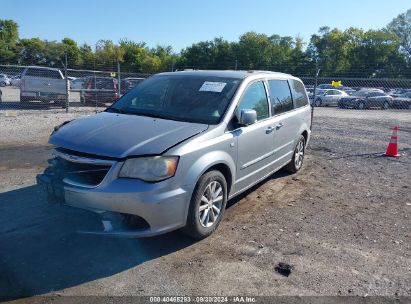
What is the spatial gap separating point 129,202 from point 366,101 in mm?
28676

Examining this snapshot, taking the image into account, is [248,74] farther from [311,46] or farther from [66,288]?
[311,46]

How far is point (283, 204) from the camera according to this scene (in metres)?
5.63

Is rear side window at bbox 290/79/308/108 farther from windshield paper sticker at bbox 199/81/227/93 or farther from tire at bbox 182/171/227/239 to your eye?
tire at bbox 182/171/227/239

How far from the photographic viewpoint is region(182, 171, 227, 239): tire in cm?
407

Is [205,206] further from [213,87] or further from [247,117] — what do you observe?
[213,87]

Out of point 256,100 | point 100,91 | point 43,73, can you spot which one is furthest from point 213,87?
point 43,73

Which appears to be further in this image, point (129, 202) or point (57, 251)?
point (57, 251)

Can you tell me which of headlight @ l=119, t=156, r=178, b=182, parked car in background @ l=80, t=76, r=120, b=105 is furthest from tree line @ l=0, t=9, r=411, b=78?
headlight @ l=119, t=156, r=178, b=182

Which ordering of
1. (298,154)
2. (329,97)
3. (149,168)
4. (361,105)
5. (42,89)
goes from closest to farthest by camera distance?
1. (149,168)
2. (298,154)
3. (42,89)
4. (361,105)
5. (329,97)

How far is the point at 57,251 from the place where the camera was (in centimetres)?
395

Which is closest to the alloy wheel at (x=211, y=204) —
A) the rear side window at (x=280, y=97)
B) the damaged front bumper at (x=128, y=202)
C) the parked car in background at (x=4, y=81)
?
the damaged front bumper at (x=128, y=202)

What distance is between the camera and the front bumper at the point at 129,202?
3.66 meters

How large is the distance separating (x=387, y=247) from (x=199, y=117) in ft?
8.22

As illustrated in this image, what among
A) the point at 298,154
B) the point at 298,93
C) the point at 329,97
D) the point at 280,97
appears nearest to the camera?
the point at 280,97
